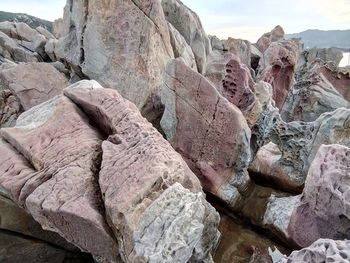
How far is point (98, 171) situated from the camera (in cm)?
366

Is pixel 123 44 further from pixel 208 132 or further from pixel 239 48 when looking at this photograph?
pixel 239 48

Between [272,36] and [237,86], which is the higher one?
[237,86]

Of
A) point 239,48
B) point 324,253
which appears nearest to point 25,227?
point 324,253

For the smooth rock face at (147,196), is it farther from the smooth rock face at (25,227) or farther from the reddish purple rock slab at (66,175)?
the smooth rock face at (25,227)

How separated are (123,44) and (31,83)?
2.39m

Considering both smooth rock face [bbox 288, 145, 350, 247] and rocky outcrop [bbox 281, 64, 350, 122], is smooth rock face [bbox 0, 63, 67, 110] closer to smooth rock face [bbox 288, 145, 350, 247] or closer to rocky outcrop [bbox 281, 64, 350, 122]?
smooth rock face [bbox 288, 145, 350, 247]

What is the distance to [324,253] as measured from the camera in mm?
2697

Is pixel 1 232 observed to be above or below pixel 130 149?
below

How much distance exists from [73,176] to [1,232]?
1925 millimetres

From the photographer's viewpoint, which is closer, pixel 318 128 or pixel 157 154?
pixel 157 154

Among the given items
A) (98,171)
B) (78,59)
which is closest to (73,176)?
(98,171)

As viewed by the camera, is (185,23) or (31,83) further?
(185,23)

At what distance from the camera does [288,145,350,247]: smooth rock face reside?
3650 millimetres

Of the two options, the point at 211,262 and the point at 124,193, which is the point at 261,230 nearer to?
the point at 211,262
